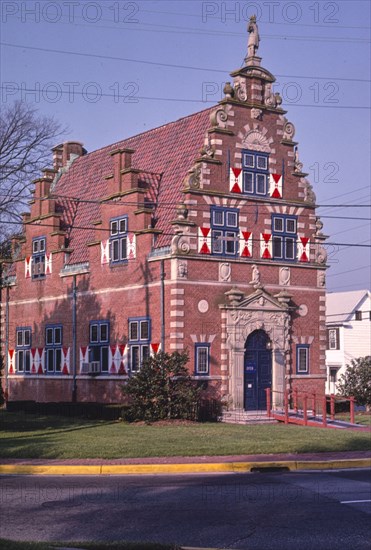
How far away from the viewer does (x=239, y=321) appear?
3356 centimetres

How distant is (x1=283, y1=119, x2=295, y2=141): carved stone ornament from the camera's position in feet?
119

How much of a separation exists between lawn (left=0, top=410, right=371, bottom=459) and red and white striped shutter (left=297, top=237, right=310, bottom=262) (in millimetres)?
9609

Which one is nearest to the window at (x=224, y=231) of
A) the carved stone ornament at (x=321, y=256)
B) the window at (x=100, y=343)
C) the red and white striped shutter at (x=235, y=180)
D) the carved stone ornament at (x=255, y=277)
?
the red and white striped shutter at (x=235, y=180)

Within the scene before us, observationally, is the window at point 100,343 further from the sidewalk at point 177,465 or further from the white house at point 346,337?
the white house at point 346,337

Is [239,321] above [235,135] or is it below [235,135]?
below

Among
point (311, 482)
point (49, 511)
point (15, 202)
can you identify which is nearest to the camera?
point (49, 511)

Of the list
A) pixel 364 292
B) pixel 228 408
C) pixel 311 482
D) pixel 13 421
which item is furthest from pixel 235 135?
pixel 364 292

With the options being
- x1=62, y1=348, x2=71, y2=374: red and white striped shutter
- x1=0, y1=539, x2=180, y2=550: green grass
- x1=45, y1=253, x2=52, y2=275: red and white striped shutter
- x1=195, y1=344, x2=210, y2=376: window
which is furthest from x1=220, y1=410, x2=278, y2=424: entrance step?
x1=0, y1=539, x2=180, y2=550: green grass

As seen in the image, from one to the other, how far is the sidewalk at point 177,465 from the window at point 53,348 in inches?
806

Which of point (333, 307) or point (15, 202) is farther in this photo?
point (333, 307)

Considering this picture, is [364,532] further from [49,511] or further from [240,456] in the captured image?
[240,456]

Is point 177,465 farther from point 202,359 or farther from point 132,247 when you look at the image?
point 132,247

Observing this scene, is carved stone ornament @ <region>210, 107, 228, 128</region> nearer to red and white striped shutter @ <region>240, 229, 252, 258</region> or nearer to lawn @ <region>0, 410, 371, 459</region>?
red and white striped shutter @ <region>240, 229, 252, 258</region>

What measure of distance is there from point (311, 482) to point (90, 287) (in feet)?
73.8
